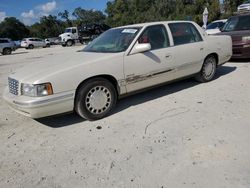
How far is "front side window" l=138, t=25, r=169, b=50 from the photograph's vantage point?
4.88 meters

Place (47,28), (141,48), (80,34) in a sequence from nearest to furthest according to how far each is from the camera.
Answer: (141,48), (80,34), (47,28)

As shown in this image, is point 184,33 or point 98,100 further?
point 184,33

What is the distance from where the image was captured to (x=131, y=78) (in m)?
4.64

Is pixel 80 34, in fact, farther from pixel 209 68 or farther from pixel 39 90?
pixel 39 90

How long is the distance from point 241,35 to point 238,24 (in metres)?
1.34

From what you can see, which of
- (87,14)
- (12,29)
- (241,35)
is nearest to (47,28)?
(12,29)

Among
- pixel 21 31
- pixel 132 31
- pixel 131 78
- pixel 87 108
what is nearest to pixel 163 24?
pixel 132 31

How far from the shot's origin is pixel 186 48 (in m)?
5.45

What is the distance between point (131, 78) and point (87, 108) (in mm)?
957

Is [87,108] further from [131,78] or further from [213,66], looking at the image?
[213,66]

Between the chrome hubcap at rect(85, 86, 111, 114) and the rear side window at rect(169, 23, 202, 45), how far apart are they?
1.90m

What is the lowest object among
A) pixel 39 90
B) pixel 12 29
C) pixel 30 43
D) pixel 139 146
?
pixel 139 146

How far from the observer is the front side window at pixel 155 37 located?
4884mm

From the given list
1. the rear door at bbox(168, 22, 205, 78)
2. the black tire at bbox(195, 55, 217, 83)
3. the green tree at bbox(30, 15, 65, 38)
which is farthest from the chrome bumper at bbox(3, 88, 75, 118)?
the green tree at bbox(30, 15, 65, 38)
